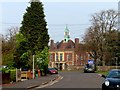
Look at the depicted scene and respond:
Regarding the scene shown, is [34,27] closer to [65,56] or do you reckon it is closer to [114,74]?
[114,74]

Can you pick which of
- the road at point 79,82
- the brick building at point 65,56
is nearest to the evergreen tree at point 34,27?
the road at point 79,82

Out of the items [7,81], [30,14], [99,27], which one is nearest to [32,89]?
[7,81]

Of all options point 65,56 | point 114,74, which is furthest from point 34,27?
point 65,56

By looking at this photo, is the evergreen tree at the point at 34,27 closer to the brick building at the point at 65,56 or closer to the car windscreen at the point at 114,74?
the car windscreen at the point at 114,74

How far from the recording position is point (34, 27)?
65.8 metres

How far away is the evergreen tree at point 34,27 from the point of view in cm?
6544

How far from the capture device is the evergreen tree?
65438 millimetres

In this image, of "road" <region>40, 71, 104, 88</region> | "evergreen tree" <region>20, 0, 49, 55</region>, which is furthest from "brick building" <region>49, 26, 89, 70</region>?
"road" <region>40, 71, 104, 88</region>

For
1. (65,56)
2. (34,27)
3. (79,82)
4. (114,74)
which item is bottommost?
(79,82)

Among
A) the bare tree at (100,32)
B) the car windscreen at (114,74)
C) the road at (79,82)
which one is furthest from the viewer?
Result: the bare tree at (100,32)

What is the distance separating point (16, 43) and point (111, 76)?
39971 millimetres

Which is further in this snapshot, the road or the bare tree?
the bare tree

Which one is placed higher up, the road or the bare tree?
the bare tree

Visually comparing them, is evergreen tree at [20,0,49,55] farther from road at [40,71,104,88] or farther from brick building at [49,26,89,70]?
brick building at [49,26,89,70]
